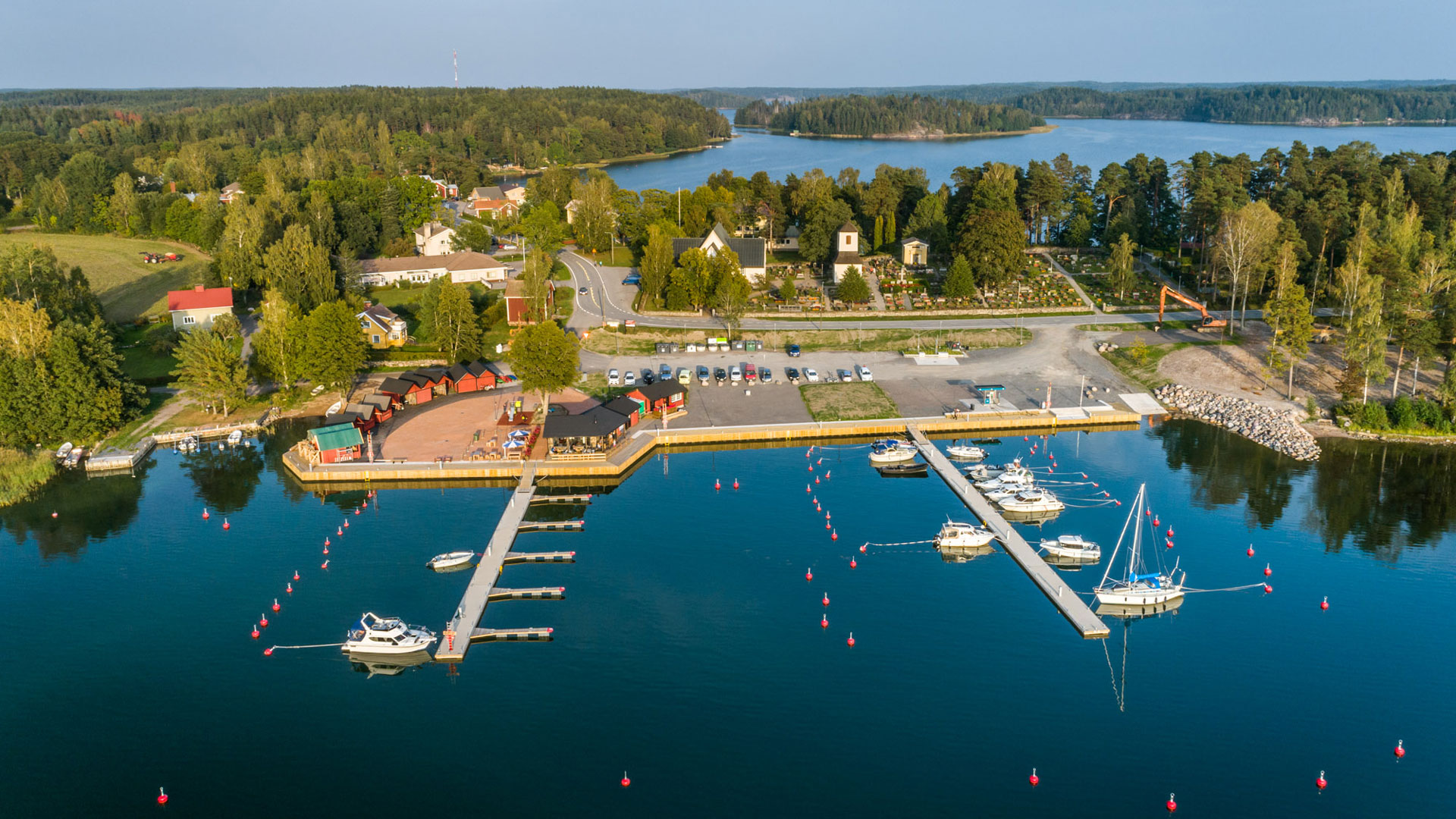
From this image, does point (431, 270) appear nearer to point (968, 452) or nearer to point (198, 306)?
point (198, 306)

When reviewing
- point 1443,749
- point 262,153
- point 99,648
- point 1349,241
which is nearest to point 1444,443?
point 1349,241

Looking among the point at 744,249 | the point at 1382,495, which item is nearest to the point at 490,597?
the point at 1382,495

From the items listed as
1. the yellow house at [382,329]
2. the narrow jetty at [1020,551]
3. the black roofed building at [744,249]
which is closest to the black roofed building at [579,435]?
the narrow jetty at [1020,551]

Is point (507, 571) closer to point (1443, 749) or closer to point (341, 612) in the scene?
point (341, 612)

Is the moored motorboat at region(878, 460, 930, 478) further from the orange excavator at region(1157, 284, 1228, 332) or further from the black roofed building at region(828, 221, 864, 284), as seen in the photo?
the black roofed building at region(828, 221, 864, 284)

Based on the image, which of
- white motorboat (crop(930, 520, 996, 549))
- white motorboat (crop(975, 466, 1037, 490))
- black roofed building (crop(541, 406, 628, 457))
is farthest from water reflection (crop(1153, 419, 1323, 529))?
black roofed building (crop(541, 406, 628, 457))

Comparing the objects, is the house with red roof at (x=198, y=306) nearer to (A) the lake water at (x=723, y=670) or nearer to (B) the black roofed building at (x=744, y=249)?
(A) the lake water at (x=723, y=670)

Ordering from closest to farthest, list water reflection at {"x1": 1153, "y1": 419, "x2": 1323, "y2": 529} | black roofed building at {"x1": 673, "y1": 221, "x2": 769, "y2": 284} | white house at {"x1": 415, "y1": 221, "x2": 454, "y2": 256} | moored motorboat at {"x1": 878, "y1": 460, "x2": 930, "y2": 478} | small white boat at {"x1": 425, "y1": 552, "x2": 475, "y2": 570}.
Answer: small white boat at {"x1": 425, "y1": 552, "x2": 475, "y2": 570}, water reflection at {"x1": 1153, "y1": 419, "x2": 1323, "y2": 529}, moored motorboat at {"x1": 878, "y1": 460, "x2": 930, "y2": 478}, black roofed building at {"x1": 673, "y1": 221, "x2": 769, "y2": 284}, white house at {"x1": 415, "y1": 221, "x2": 454, "y2": 256}
